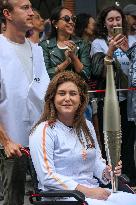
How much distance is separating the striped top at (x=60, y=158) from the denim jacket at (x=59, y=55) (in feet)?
5.23

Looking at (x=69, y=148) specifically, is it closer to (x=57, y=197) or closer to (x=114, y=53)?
(x=57, y=197)

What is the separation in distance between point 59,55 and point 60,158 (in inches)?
75.3

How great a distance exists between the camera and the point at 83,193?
354 cm

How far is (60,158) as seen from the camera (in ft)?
12.4

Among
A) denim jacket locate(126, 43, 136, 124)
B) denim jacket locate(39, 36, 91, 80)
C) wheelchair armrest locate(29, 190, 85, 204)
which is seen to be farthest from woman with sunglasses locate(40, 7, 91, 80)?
wheelchair armrest locate(29, 190, 85, 204)

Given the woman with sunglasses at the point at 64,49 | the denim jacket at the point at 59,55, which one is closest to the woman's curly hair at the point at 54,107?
the woman with sunglasses at the point at 64,49

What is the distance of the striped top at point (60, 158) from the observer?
3.66 m

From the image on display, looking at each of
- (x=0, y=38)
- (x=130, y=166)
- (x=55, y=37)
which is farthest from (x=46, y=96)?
(x=130, y=166)

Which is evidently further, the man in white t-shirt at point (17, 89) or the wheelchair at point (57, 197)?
the man in white t-shirt at point (17, 89)

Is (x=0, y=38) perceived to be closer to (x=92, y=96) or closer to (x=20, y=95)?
(x=20, y=95)

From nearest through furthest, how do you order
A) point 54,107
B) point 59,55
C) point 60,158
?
point 60,158
point 54,107
point 59,55

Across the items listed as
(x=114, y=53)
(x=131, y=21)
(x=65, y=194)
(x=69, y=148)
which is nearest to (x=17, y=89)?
(x=69, y=148)

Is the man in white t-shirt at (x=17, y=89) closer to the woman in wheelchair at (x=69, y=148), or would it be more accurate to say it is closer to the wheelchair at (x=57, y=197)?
the woman in wheelchair at (x=69, y=148)

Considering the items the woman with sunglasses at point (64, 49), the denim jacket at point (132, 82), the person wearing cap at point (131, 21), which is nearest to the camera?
the woman with sunglasses at point (64, 49)
